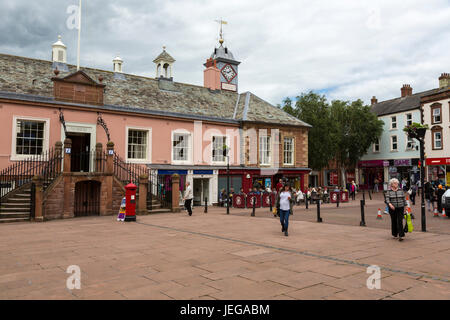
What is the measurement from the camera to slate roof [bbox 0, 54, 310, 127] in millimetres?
19469

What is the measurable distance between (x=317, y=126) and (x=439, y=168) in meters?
12.8

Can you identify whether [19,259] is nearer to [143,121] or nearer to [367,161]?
[143,121]

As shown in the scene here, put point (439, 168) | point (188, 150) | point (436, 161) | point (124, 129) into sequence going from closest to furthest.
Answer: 1. point (124, 129)
2. point (188, 150)
3. point (436, 161)
4. point (439, 168)

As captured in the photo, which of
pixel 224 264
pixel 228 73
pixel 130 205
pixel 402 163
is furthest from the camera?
pixel 402 163

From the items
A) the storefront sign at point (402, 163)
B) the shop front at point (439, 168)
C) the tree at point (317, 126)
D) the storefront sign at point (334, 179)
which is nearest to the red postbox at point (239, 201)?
the tree at point (317, 126)

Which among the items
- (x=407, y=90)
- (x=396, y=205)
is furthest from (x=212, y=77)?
(x=407, y=90)

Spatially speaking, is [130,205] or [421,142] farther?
[130,205]

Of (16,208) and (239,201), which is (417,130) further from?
(16,208)

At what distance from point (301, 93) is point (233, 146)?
50.3ft

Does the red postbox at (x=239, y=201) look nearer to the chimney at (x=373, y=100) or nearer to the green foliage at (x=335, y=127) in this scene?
the green foliage at (x=335, y=127)

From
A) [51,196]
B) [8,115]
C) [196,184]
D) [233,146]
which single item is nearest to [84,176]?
[51,196]

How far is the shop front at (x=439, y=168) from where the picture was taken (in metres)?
33.5

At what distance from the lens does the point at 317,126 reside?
3562cm

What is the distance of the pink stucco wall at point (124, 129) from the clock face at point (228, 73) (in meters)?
8.63
